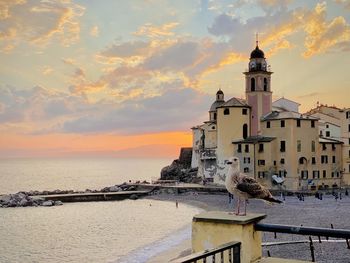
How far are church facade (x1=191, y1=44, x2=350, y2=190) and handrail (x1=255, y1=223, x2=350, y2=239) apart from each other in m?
59.3

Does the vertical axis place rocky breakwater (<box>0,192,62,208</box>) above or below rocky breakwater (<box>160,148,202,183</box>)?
below

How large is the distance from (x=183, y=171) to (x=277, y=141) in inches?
1355

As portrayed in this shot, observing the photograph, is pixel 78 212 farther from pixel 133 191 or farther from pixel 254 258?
pixel 254 258

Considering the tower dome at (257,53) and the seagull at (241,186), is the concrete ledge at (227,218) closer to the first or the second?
the seagull at (241,186)

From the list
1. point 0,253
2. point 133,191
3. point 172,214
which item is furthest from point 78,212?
point 0,253

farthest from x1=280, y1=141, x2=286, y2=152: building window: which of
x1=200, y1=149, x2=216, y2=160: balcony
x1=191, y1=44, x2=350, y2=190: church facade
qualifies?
x1=200, y1=149, x2=216, y2=160: balcony

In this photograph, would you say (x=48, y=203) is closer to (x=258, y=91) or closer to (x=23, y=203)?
(x=23, y=203)

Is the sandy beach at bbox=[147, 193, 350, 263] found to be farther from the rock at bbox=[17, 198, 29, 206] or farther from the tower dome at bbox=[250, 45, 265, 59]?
the tower dome at bbox=[250, 45, 265, 59]

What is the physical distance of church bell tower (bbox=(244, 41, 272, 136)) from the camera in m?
69.4

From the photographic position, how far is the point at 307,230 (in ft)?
17.2

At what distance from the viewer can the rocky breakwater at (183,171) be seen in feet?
290

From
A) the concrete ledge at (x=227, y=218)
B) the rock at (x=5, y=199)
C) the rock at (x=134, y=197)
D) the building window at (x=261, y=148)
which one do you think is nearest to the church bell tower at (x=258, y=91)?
the building window at (x=261, y=148)

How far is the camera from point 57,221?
53.4 m

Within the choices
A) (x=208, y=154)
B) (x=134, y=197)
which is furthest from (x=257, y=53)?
(x=134, y=197)
